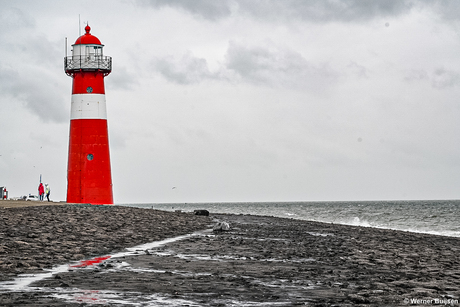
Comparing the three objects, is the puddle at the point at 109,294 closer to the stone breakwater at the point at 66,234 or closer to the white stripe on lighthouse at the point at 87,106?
the stone breakwater at the point at 66,234

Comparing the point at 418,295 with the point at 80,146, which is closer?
the point at 418,295

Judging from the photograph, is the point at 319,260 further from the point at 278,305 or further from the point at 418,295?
the point at 278,305

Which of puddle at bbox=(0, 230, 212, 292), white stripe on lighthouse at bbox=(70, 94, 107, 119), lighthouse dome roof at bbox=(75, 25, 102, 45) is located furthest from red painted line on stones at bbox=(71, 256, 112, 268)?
lighthouse dome roof at bbox=(75, 25, 102, 45)

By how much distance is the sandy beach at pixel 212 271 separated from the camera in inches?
344

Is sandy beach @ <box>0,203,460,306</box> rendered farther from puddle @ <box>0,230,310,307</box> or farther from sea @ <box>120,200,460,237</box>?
sea @ <box>120,200,460,237</box>

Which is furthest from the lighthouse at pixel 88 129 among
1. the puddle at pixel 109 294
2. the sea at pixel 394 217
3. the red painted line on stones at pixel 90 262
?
the sea at pixel 394 217

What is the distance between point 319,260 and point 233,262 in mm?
2494

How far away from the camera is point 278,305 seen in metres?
8.31

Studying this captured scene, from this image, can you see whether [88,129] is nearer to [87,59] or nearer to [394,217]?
[87,59]

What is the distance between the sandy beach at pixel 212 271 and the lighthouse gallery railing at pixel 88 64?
44.0ft

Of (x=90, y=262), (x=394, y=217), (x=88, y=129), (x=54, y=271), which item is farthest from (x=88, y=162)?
(x=394, y=217)

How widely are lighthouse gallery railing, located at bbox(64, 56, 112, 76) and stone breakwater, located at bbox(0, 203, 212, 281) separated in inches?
321

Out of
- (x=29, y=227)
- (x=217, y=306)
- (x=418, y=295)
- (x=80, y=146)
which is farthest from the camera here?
(x=80, y=146)

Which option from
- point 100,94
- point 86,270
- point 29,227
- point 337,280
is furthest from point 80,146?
point 337,280
